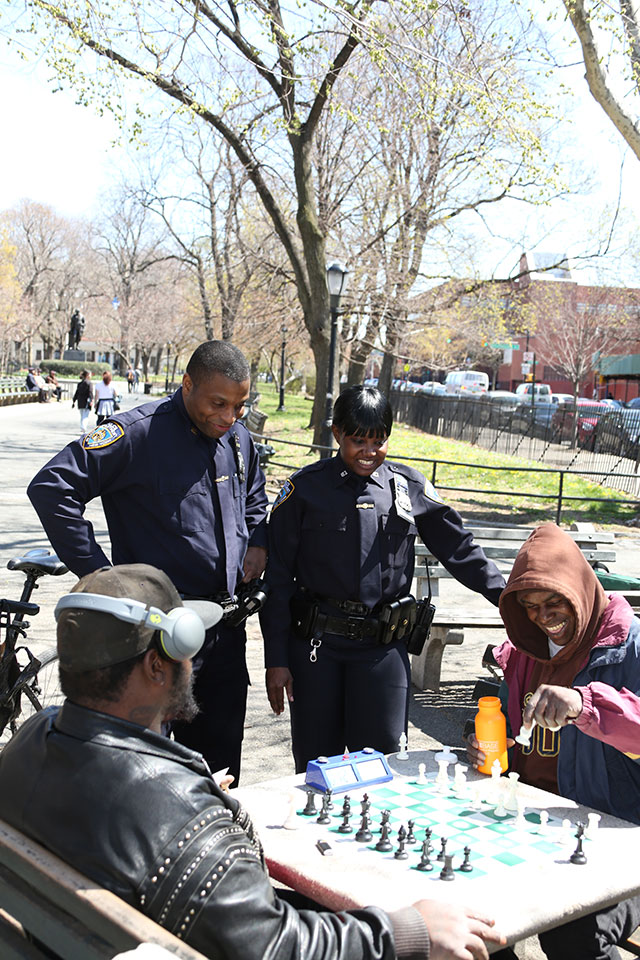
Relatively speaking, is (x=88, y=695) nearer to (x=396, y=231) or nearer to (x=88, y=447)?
(x=88, y=447)

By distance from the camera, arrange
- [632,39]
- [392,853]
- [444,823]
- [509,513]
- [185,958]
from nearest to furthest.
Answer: [185,958]
[392,853]
[444,823]
[632,39]
[509,513]

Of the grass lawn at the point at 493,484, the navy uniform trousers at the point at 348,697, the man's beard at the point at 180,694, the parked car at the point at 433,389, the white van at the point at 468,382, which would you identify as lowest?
the grass lawn at the point at 493,484

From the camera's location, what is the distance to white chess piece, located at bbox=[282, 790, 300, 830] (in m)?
2.71

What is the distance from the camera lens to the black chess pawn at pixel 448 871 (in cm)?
239

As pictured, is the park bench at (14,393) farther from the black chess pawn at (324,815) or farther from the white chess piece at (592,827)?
the white chess piece at (592,827)

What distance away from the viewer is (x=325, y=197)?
21734 millimetres

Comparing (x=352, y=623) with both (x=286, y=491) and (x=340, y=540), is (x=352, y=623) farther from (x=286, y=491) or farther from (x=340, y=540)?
(x=286, y=491)

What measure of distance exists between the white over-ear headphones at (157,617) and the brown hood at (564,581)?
1.52 metres

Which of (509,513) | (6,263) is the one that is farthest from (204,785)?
(6,263)

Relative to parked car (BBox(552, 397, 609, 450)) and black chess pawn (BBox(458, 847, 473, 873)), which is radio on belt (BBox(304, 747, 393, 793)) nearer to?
black chess pawn (BBox(458, 847, 473, 873))

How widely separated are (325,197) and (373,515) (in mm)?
19021

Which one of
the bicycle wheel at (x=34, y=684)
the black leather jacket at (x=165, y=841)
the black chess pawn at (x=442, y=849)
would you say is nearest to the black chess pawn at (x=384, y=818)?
the black chess pawn at (x=442, y=849)

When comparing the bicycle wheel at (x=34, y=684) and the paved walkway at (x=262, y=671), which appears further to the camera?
the paved walkway at (x=262, y=671)

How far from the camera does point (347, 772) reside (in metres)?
3.06
